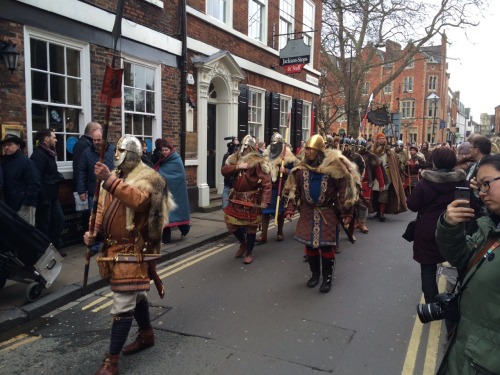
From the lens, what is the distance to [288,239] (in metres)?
8.07

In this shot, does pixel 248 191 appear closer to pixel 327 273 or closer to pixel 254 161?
pixel 254 161

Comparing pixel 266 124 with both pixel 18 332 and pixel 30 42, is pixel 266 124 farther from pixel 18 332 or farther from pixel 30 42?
pixel 18 332

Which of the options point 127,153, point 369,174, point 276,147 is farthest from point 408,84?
point 127,153

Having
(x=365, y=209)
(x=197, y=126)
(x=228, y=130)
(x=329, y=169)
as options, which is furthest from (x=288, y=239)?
(x=228, y=130)

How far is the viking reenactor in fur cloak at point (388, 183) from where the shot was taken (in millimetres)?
9711

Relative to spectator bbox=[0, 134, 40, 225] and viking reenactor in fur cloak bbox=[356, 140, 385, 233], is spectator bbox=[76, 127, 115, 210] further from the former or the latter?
viking reenactor in fur cloak bbox=[356, 140, 385, 233]

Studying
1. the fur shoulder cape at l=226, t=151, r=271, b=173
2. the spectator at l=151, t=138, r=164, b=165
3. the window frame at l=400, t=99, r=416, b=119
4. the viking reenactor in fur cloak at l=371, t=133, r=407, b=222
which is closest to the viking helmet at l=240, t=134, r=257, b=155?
the fur shoulder cape at l=226, t=151, r=271, b=173

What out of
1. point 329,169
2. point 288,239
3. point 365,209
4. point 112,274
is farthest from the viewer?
point 365,209

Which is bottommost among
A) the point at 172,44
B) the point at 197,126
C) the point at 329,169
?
the point at 329,169

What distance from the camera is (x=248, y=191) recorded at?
6.50 metres

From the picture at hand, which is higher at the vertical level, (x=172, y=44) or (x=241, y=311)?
(x=172, y=44)

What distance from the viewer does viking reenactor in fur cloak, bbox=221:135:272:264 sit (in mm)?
6426

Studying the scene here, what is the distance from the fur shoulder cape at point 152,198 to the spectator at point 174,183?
379 cm

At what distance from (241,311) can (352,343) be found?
127cm
